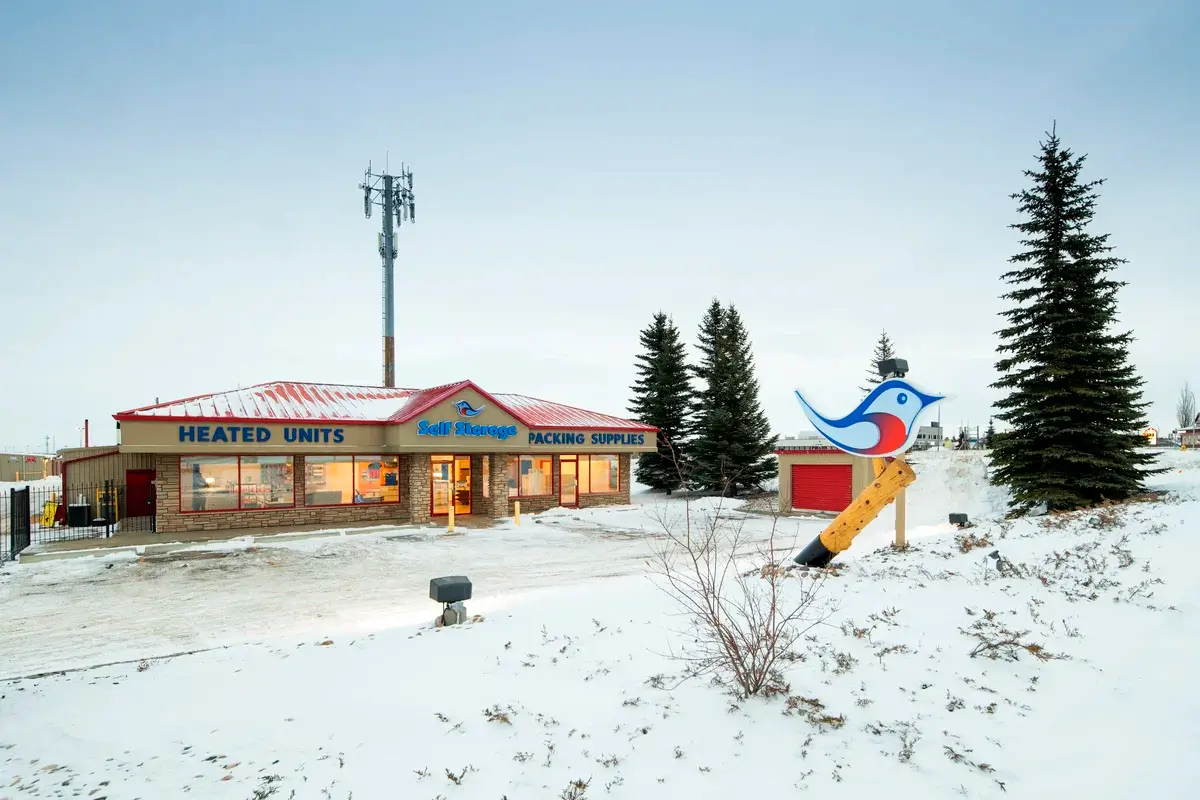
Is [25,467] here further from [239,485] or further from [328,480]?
[328,480]

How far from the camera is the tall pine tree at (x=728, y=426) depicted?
1403 inches

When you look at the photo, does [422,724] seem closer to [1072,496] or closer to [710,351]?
[1072,496]

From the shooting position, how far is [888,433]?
37.2 ft

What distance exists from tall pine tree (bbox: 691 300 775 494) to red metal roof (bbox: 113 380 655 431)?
6335mm

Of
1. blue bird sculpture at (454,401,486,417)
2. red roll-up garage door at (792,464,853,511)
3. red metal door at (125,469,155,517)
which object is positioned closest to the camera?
red metal door at (125,469,155,517)

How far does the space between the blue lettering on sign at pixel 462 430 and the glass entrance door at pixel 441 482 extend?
1.47 meters

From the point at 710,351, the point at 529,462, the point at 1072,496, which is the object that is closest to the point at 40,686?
the point at 529,462

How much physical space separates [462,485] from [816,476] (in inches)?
633

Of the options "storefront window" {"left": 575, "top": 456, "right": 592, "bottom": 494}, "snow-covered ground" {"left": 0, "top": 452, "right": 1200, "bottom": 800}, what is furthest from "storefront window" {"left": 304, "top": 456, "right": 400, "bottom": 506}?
"snow-covered ground" {"left": 0, "top": 452, "right": 1200, "bottom": 800}

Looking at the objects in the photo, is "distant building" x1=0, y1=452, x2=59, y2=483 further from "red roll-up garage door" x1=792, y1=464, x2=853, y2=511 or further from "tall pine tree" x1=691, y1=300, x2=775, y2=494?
"red roll-up garage door" x1=792, y1=464, x2=853, y2=511

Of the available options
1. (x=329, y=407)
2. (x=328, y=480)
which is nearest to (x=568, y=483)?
(x=328, y=480)

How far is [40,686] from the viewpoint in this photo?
7.91 metres

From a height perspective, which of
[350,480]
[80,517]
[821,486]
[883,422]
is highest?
[883,422]

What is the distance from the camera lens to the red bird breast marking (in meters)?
11.2
